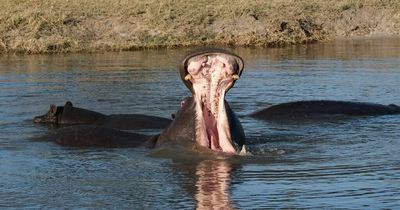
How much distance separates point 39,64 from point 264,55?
4483mm

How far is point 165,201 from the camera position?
5973 millimetres

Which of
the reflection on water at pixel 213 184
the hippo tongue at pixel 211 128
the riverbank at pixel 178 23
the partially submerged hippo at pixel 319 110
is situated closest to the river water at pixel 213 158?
the reflection on water at pixel 213 184

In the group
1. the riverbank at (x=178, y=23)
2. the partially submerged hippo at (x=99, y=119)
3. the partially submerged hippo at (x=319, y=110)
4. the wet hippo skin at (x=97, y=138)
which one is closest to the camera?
the wet hippo skin at (x=97, y=138)

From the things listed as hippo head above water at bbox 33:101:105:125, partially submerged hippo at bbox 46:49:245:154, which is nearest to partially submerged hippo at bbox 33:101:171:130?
hippo head above water at bbox 33:101:105:125

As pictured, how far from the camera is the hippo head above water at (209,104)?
6637 millimetres

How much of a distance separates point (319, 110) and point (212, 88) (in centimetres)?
375

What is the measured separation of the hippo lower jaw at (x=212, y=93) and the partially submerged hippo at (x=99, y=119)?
2.57 metres

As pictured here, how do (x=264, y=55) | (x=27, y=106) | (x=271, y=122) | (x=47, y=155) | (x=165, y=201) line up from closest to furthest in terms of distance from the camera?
(x=165, y=201)
(x=47, y=155)
(x=271, y=122)
(x=27, y=106)
(x=264, y=55)

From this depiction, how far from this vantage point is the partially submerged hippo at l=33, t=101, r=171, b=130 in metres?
9.80

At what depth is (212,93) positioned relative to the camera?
6.87 meters

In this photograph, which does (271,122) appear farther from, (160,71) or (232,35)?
(232,35)

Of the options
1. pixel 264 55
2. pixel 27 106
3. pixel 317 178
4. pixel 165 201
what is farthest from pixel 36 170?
pixel 264 55

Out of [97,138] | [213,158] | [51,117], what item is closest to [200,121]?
[213,158]

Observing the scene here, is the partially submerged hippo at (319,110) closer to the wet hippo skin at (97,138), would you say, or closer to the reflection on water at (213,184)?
the wet hippo skin at (97,138)
